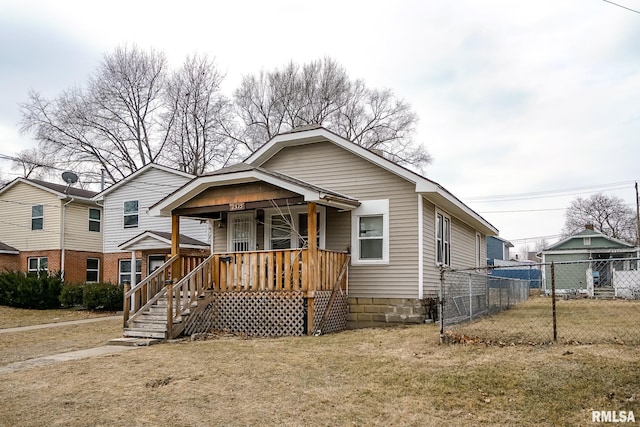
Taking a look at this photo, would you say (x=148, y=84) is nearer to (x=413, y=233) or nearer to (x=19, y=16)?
(x=19, y=16)

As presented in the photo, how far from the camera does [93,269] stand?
28594 mm

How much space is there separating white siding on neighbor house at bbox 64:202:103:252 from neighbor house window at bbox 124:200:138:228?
3.61 meters

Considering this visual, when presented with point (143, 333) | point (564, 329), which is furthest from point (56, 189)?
point (564, 329)

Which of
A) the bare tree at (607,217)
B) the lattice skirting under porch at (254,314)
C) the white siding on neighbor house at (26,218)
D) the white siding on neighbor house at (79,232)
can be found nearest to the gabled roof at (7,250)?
the white siding on neighbor house at (26,218)

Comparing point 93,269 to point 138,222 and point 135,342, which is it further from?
A: point 135,342

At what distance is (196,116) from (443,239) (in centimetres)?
2294

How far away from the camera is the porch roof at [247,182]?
12.4 metres

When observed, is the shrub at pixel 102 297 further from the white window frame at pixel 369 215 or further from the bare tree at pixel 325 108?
the bare tree at pixel 325 108

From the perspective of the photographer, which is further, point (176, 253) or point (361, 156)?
point (361, 156)

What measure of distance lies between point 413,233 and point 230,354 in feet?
20.3

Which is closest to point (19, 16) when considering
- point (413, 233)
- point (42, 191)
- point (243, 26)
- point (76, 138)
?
point (243, 26)

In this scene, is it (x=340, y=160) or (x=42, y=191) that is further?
(x=42, y=191)

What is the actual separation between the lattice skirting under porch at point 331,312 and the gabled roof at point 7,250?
866 inches

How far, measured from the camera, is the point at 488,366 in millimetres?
7332
